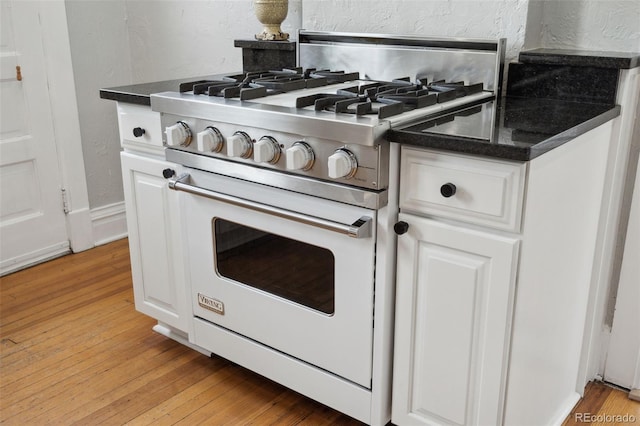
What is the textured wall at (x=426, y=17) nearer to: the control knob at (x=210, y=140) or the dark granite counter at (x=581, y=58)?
the dark granite counter at (x=581, y=58)

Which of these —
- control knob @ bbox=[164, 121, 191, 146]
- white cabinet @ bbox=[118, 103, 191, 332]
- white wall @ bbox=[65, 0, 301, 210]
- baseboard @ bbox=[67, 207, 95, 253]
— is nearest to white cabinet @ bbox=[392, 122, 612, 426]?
control knob @ bbox=[164, 121, 191, 146]

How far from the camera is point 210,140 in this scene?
5.62 ft

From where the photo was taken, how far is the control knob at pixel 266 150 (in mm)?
1584

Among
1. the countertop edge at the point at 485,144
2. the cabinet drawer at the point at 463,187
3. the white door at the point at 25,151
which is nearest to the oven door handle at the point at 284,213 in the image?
the cabinet drawer at the point at 463,187

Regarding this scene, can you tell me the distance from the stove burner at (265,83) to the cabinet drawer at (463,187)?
55 cm

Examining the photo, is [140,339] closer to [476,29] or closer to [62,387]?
[62,387]

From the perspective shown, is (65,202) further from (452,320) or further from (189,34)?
(452,320)

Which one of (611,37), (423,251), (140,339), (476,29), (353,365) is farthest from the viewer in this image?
(140,339)

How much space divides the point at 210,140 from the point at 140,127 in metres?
0.39

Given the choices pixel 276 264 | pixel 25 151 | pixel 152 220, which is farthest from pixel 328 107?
pixel 25 151

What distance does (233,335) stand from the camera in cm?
194

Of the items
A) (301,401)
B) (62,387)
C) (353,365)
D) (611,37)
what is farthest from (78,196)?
(611,37)

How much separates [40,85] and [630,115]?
2.37 metres

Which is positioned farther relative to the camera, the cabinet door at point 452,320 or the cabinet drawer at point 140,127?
the cabinet drawer at point 140,127
